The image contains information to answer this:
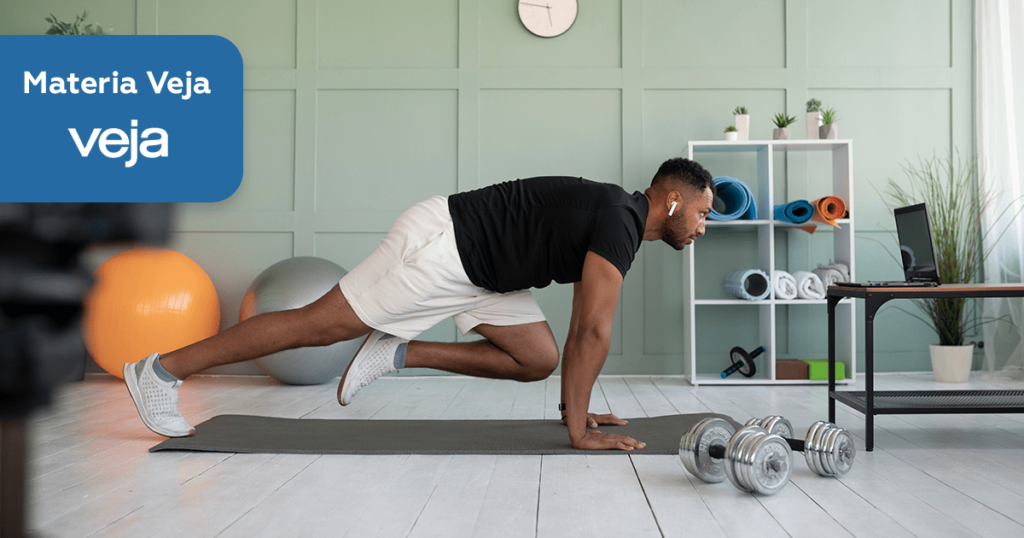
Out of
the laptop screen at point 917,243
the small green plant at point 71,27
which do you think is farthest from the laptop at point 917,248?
the small green plant at point 71,27

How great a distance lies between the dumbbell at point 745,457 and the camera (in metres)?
1.59

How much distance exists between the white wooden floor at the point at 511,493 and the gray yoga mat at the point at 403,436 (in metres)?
0.07

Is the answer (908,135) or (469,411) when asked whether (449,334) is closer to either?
(469,411)

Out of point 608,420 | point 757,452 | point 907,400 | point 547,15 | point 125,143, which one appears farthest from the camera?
point 547,15

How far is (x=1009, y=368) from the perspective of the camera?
3.68 metres

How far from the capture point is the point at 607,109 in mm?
3918

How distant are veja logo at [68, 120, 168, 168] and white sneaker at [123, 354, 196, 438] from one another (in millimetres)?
1818

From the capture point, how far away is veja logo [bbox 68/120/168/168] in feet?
1.10

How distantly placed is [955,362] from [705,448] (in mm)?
2573

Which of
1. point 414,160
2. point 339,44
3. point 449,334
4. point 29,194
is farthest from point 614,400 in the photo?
point 29,194

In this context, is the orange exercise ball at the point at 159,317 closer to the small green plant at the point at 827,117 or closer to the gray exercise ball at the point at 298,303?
the gray exercise ball at the point at 298,303

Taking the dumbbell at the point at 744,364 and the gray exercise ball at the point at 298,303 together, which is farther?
the dumbbell at the point at 744,364

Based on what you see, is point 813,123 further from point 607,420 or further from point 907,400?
point 607,420

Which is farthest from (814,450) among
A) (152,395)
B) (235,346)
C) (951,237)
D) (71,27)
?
(71,27)
